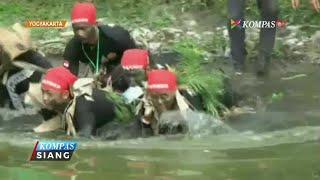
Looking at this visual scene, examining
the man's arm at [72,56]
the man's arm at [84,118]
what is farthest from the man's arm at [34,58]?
the man's arm at [84,118]

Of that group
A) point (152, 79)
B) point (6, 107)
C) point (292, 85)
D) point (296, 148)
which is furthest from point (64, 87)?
point (292, 85)

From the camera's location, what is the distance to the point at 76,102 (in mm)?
5918

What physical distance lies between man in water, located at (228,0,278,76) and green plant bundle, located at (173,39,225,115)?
2.84 feet

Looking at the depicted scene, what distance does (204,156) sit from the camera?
5172mm

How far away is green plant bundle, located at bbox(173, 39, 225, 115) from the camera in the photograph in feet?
20.8

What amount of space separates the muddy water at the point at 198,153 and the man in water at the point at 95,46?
646 millimetres

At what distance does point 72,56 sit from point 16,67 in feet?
1.56

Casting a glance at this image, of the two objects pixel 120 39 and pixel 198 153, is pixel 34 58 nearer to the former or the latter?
pixel 120 39

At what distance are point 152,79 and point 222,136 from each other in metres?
0.66

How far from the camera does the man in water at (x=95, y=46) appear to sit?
677 cm

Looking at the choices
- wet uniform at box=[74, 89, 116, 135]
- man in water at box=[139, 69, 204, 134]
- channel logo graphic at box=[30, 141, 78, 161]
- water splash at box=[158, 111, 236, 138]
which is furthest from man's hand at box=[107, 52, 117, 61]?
channel logo graphic at box=[30, 141, 78, 161]

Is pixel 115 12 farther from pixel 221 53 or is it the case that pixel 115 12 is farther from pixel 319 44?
pixel 319 44

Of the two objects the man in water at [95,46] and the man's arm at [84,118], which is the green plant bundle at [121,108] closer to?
the man's arm at [84,118]

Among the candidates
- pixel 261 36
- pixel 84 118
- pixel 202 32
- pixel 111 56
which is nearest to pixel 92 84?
pixel 84 118
